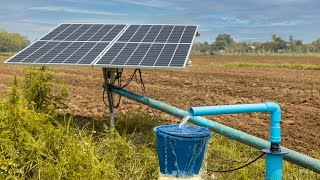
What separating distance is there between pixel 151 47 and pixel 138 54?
15.6 inches

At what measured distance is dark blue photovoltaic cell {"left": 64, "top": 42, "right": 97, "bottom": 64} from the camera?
7389mm

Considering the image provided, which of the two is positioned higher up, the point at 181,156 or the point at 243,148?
the point at 181,156

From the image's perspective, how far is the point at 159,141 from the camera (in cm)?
482

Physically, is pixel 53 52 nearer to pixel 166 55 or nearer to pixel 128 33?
pixel 128 33

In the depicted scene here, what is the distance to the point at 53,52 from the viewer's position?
7.98 m

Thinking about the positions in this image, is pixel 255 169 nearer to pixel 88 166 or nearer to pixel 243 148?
pixel 243 148

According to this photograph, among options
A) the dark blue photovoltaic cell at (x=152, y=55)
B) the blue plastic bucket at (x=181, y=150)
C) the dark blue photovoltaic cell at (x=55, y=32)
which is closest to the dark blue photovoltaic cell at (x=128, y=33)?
the dark blue photovoltaic cell at (x=152, y=55)

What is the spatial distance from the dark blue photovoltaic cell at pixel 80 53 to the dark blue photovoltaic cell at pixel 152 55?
1.15m

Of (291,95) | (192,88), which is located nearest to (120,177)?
(291,95)

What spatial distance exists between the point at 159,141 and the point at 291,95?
9513 millimetres

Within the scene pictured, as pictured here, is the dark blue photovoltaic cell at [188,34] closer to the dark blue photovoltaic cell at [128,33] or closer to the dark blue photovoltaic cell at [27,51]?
the dark blue photovoltaic cell at [128,33]

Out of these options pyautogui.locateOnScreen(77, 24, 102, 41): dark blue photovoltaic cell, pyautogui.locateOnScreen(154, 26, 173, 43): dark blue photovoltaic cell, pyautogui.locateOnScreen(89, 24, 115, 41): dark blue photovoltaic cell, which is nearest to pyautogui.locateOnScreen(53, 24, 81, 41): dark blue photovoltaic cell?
pyautogui.locateOnScreen(77, 24, 102, 41): dark blue photovoltaic cell

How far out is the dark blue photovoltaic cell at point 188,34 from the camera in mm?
7813

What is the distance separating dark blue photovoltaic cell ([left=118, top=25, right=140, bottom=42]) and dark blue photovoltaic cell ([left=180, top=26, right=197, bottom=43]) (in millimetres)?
1031
